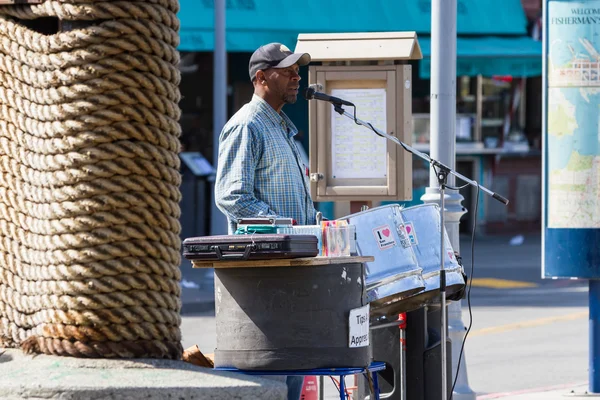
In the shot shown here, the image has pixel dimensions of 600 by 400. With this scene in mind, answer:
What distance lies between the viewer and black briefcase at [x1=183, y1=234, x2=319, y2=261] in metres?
4.05

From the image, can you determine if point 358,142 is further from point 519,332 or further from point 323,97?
point 519,332

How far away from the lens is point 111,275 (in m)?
3.28

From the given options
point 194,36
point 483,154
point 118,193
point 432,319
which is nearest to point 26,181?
point 118,193

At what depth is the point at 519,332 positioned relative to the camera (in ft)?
39.3

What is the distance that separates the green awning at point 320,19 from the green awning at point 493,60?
893mm

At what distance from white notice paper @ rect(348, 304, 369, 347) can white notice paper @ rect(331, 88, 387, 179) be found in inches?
133

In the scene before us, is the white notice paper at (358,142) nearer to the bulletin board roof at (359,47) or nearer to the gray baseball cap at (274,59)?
the bulletin board roof at (359,47)

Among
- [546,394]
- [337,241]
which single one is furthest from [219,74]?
[337,241]

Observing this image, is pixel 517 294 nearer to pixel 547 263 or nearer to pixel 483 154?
pixel 547 263

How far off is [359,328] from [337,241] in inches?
15.2

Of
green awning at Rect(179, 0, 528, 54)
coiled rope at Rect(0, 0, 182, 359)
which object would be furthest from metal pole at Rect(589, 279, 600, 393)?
green awning at Rect(179, 0, 528, 54)

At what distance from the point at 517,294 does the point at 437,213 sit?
1012 centimetres

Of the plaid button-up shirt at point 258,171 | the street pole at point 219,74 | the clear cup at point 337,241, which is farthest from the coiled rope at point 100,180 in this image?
the street pole at point 219,74

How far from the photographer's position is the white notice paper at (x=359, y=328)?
4.22 m
